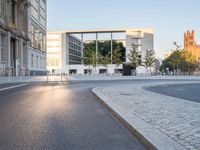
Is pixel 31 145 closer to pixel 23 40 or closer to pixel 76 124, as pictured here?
pixel 76 124

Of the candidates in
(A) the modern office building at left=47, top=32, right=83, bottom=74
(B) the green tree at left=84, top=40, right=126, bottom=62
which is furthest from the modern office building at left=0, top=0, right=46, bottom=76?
(B) the green tree at left=84, top=40, right=126, bottom=62

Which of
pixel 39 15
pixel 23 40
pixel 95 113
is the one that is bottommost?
pixel 95 113

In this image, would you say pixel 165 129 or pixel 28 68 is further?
pixel 28 68

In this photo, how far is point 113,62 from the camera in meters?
118

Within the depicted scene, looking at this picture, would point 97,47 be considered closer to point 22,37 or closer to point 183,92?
point 22,37

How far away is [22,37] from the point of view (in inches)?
2714

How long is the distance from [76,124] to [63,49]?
12616 centimetres

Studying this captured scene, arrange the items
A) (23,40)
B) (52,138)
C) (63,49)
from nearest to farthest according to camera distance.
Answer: (52,138) → (23,40) → (63,49)

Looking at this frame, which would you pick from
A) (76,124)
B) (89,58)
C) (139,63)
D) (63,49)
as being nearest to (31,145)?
(76,124)

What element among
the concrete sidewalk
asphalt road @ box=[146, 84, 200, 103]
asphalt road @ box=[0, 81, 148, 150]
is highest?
the concrete sidewalk

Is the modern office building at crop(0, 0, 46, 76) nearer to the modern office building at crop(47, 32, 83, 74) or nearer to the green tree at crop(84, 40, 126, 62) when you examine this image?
the modern office building at crop(47, 32, 83, 74)

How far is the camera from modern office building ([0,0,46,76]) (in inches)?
2279

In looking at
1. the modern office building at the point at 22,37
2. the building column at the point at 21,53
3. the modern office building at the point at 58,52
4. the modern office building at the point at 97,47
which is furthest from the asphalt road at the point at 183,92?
the modern office building at the point at 58,52

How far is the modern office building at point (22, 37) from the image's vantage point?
57.9 meters
